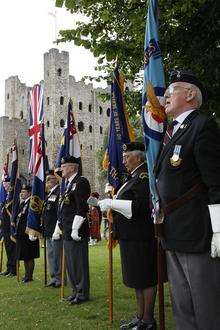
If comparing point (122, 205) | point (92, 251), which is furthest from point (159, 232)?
point (92, 251)

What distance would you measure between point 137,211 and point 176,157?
6.41ft

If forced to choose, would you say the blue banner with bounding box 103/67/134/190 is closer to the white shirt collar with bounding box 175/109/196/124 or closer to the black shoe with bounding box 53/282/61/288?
the white shirt collar with bounding box 175/109/196/124

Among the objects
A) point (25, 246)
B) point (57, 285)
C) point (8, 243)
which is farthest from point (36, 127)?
point (8, 243)

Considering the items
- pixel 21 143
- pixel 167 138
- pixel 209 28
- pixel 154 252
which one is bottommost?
pixel 154 252

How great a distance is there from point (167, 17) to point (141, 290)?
525 centimetres

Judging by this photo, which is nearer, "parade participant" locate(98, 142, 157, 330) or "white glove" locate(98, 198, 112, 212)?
"white glove" locate(98, 198, 112, 212)

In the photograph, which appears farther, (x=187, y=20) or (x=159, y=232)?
(x=187, y=20)

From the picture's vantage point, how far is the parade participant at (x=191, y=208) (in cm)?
388

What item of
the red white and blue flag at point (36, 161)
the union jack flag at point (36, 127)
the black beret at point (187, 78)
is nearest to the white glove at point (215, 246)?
the black beret at point (187, 78)

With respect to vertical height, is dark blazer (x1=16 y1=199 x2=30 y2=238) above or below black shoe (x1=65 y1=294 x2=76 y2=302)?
above

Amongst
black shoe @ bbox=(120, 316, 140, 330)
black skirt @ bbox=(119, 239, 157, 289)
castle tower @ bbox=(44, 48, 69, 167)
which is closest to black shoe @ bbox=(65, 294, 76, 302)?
black shoe @ bbox=(120, 316, 140, 330)

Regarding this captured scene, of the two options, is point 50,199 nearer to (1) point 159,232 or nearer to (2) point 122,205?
(2) point 122,205

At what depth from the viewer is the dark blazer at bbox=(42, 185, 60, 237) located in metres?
10.3

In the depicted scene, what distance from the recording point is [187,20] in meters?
9.45
